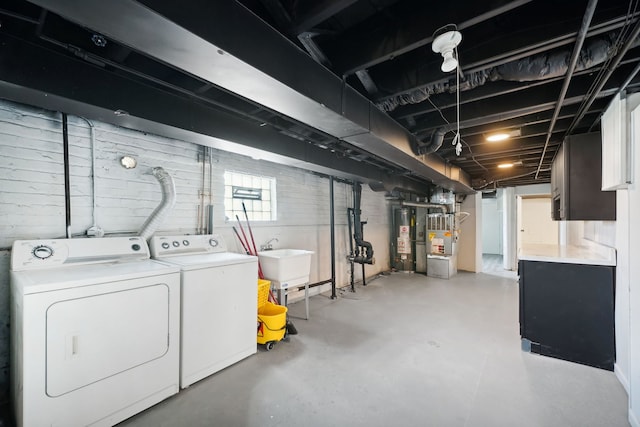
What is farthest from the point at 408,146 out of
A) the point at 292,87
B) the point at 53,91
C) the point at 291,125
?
the point at 53,91

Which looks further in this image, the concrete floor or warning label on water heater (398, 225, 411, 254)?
warning label on water heater (398, 225, 411, 254)

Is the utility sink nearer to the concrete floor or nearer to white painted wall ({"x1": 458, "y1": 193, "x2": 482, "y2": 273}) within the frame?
the concrete floor

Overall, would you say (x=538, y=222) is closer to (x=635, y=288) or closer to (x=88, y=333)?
(x=635, y=288)

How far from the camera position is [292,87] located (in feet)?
5.07

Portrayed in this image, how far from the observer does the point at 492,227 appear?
10.7 m

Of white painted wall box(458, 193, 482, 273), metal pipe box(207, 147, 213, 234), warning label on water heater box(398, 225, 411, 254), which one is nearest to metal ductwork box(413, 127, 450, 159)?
metal pipe box(207, 147, 213, 234)

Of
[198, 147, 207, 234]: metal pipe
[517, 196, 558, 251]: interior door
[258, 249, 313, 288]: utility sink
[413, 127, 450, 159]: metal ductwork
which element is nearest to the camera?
[413, 127, 450, 159]: metal ductwork

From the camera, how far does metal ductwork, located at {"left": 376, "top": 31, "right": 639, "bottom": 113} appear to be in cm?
159

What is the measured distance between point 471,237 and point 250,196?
19.7 feet

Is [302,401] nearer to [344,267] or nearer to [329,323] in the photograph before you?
[329,323]

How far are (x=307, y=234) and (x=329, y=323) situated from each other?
158 centimetres

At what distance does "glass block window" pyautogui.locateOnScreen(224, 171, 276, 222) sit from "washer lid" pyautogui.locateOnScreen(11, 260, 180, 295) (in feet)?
4.56

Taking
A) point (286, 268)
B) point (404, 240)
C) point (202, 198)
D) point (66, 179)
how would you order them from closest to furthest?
point (66, 179) < point (202, 198) < point (286, 268) < point (404, 240)

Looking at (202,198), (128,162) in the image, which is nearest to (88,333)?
(128,162)
